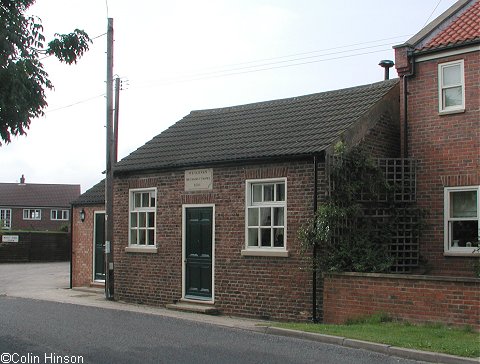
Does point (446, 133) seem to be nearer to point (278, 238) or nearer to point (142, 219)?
point (278, 238)

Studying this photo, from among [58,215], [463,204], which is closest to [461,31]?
[463,204]

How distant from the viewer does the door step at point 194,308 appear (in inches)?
601

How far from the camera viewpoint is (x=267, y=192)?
587 inches

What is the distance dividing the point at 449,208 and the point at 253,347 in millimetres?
6400

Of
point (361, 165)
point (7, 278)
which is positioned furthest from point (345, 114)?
point (7, 278)

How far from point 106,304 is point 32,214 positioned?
54.3m

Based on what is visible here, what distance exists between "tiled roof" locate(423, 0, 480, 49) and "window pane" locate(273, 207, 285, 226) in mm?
5205

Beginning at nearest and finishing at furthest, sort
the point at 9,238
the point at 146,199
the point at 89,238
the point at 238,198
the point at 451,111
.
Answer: the point at 451,111 < the point at 238,198 < the point at 146,199 < the point at 89,238 < the point at 9,238

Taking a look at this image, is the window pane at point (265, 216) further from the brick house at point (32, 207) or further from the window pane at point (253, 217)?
the brick house at point (32, 207)

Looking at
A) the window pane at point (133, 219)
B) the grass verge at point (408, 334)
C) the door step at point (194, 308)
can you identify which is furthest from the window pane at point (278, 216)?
the window pane at point (133, 219)

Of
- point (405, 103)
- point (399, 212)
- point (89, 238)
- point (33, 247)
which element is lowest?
point (33, 247)

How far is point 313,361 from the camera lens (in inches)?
364

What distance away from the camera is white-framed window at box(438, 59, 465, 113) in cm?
1468

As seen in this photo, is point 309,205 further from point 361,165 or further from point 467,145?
point 467,145
